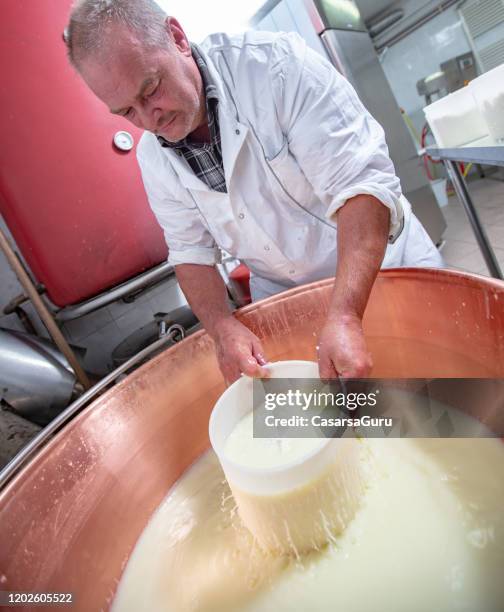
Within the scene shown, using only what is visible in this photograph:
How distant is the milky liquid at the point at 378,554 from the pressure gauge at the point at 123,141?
118 centimetres

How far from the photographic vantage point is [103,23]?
72cm

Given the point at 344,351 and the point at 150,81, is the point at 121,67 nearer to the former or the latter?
the point at 150,81

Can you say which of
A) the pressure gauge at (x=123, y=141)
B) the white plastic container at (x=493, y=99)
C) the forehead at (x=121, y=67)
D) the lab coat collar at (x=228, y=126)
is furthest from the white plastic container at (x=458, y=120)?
the pressure gauge at (x=123, y=141)

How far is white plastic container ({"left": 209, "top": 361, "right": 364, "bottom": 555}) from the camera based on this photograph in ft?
2.10

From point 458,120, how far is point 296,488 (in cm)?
136

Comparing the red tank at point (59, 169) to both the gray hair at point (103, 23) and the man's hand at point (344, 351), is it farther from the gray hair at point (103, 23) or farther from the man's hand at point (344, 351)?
the man's hand at point (344, 351)

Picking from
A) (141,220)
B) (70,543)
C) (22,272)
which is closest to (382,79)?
(141,220)

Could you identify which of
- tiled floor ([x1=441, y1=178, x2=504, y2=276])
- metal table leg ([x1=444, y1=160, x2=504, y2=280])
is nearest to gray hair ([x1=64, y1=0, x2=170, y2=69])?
metal table leg ([x1=444, y1=160, x2=504, y2=280])

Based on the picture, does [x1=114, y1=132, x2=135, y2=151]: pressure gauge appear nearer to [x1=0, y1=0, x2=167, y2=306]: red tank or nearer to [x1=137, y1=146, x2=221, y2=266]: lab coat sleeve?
[x1=0, y1=0, x2=167, y2=306]: red tank

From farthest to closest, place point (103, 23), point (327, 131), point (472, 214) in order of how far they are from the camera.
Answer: point (472, 214) < point (327, 131) < point (103, 23)

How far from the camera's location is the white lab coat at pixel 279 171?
0.83 meters

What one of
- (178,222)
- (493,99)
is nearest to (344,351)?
(178,222)

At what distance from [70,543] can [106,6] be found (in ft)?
3.44

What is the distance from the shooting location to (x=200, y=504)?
92 cm
